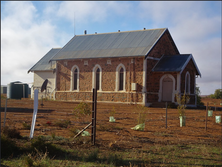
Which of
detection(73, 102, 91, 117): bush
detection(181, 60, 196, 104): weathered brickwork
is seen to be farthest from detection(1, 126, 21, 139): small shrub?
detection(181, 60, 196, 104): weathered brickwork

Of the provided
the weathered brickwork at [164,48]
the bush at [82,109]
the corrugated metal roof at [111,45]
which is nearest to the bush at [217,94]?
the weathered brickwork at [164,48]

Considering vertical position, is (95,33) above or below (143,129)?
above

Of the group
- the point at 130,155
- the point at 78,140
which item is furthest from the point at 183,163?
the point at 78,140

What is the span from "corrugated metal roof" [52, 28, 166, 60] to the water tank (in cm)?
792

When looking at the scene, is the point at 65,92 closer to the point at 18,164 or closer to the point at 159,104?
the point at 159,104

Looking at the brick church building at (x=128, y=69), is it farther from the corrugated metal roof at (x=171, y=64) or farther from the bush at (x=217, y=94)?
the bush at (x=217, y=94)

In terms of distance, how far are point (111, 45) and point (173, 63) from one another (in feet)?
24.2

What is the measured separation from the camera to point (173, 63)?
28.8 m

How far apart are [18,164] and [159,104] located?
21416 mm

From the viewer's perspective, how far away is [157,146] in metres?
10.5

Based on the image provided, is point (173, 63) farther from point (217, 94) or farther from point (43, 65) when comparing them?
point (217, 94)

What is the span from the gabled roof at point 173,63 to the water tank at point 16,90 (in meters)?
19.0

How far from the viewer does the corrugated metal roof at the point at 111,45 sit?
29938 mm

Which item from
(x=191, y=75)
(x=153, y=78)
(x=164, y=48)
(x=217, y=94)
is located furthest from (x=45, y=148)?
(x=217, y=94)
